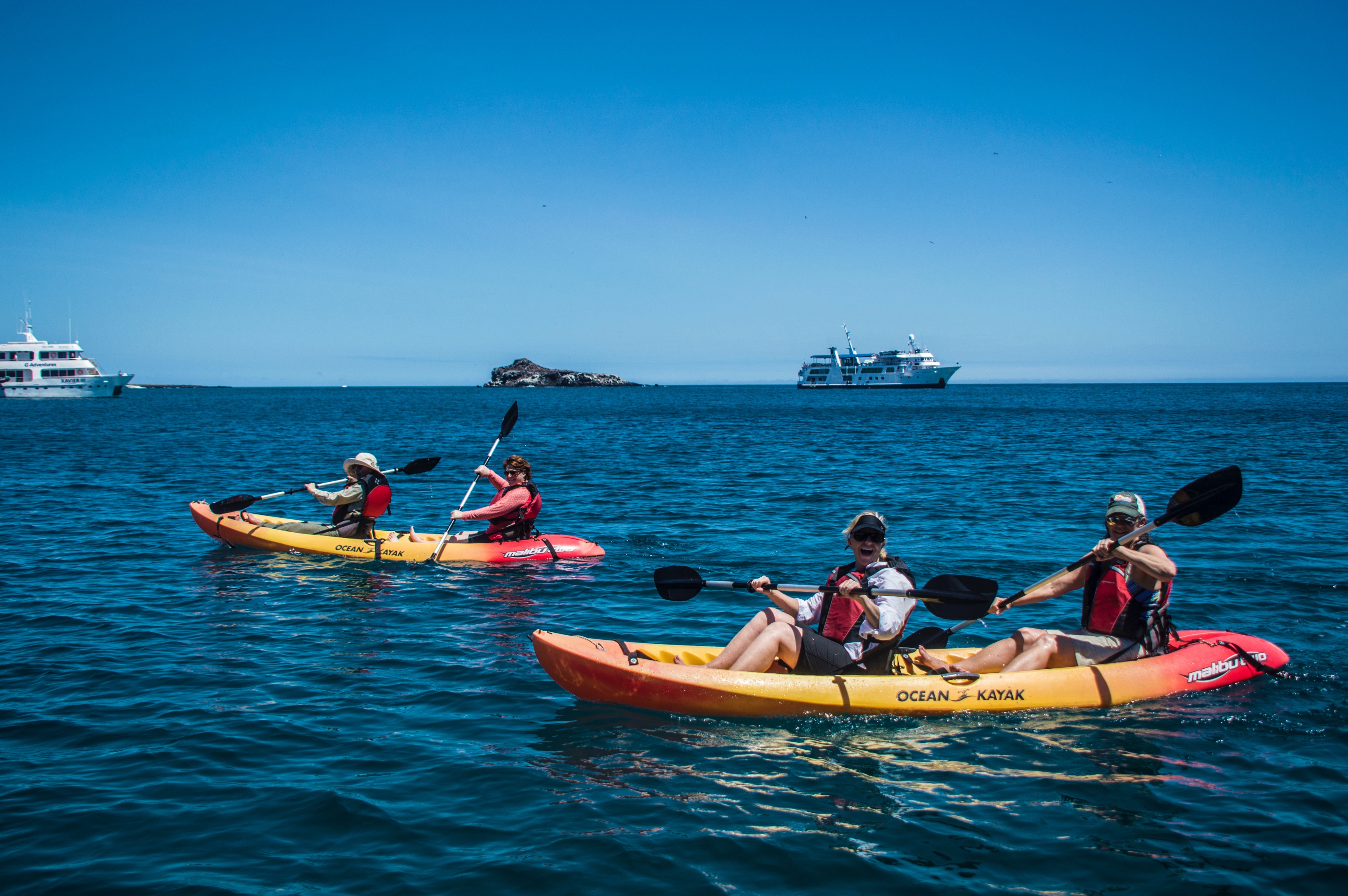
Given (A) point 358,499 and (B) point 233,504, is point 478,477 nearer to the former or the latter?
(A) point 358,499

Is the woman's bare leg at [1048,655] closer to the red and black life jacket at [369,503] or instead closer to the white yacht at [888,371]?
the red and black life jacket at [369,503]

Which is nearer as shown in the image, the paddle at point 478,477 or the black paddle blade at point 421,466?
the paddle at point 478,477

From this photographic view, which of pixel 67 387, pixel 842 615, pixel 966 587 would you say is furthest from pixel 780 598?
pixel 67 387

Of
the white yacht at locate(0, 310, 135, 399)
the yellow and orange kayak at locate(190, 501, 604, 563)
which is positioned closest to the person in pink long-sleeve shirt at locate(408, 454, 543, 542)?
the yellow and orange kayak at locate(190, 501, 604, 563)

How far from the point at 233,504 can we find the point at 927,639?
32.6ft

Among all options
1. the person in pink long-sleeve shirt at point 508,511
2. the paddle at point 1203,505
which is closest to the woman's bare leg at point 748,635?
the paddle at point 1203,505

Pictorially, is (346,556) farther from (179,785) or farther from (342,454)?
(342,454)

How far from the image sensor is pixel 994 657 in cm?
659

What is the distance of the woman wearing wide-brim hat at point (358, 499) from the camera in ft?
37.2

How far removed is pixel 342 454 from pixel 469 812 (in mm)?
25911

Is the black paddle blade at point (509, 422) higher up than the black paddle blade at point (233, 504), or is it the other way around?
the black paddle blade at point (509, 422)

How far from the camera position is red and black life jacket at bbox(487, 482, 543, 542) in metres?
11.7

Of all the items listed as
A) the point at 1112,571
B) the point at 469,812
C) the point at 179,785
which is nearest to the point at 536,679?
the point at 469,812

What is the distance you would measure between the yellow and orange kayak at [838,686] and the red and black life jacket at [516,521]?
5290 mm
